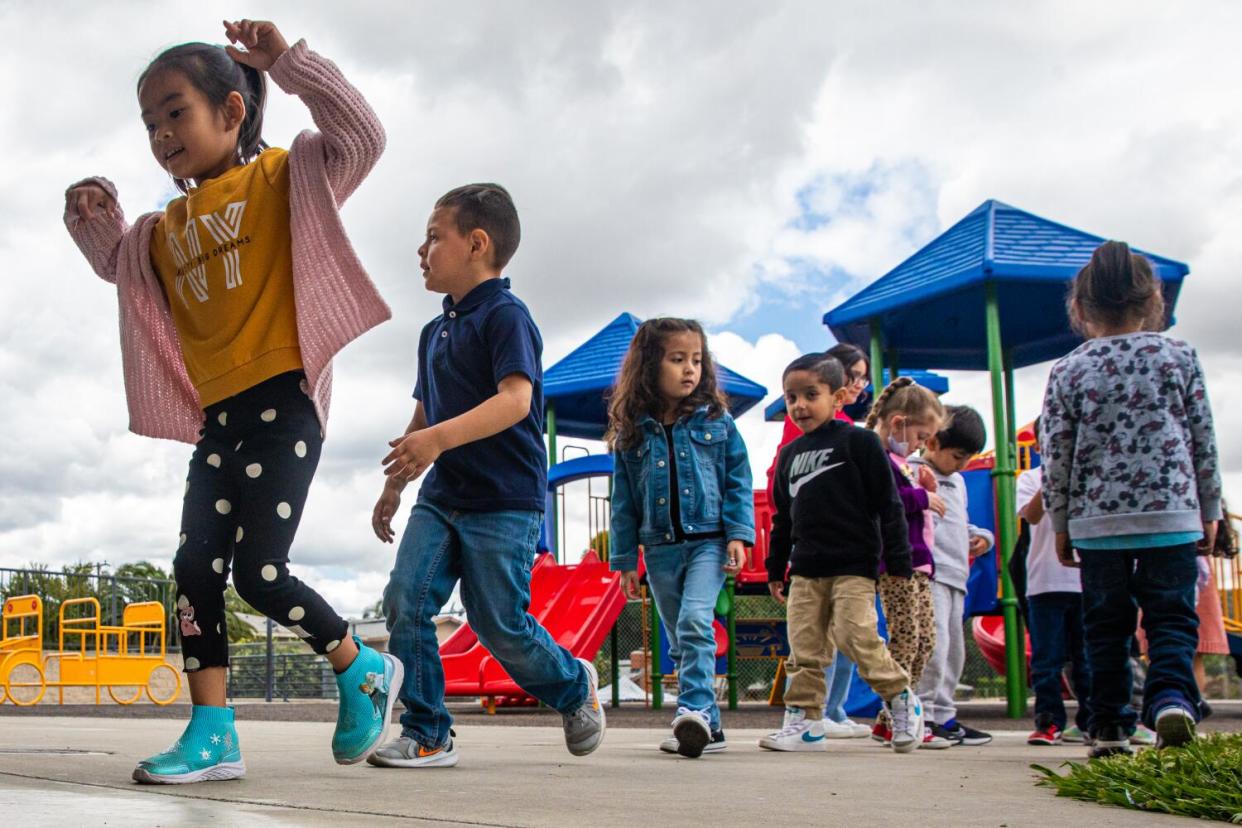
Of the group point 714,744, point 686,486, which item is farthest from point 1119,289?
point 714,744

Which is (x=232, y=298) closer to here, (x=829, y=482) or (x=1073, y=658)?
(x=829, y=482)

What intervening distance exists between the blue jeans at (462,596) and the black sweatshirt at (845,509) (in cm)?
160

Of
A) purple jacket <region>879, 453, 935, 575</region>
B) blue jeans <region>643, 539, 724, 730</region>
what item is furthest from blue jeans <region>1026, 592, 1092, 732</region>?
blue jeans <region>643, 539, 724, 730</region>

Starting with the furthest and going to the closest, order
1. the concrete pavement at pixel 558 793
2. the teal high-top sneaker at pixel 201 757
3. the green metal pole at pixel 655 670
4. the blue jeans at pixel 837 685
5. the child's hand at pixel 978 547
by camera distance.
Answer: the green metal pole at pixel 655 670 < the child's hand at pixel 978 547 < the blue jeans at pixel 837 685 < the teal high-top sneaker at pixel 201 757 < the concrete pavement at pixel 558 793

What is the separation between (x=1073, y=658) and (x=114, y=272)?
4574mm

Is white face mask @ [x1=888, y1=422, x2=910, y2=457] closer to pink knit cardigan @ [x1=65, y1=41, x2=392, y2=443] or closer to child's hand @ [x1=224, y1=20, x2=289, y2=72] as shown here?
pink knit cardigan @ [x1=65, y1=41, x2=392, y2=443]

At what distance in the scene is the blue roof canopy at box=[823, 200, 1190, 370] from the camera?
1056 centimetres

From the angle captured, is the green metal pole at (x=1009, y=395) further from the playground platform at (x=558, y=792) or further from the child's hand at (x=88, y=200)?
the child's hand at (x=88, y=200)

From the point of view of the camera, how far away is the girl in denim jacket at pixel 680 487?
4750 millimetres

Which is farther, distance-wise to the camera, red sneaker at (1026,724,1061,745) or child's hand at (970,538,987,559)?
child's hand at (970,538,987,559)

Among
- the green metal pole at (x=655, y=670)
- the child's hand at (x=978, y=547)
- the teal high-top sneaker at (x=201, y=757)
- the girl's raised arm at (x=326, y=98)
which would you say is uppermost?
the girl's raised arm at (x=326, y=98)

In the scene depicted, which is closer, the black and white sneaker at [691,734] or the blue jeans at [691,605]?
the black and white sneaker at [691,734]

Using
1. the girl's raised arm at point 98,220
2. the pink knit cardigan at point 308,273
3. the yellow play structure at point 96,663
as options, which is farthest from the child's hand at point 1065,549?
the yellow play structure at point 96,663

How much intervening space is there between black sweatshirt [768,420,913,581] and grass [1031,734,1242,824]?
177 cm
